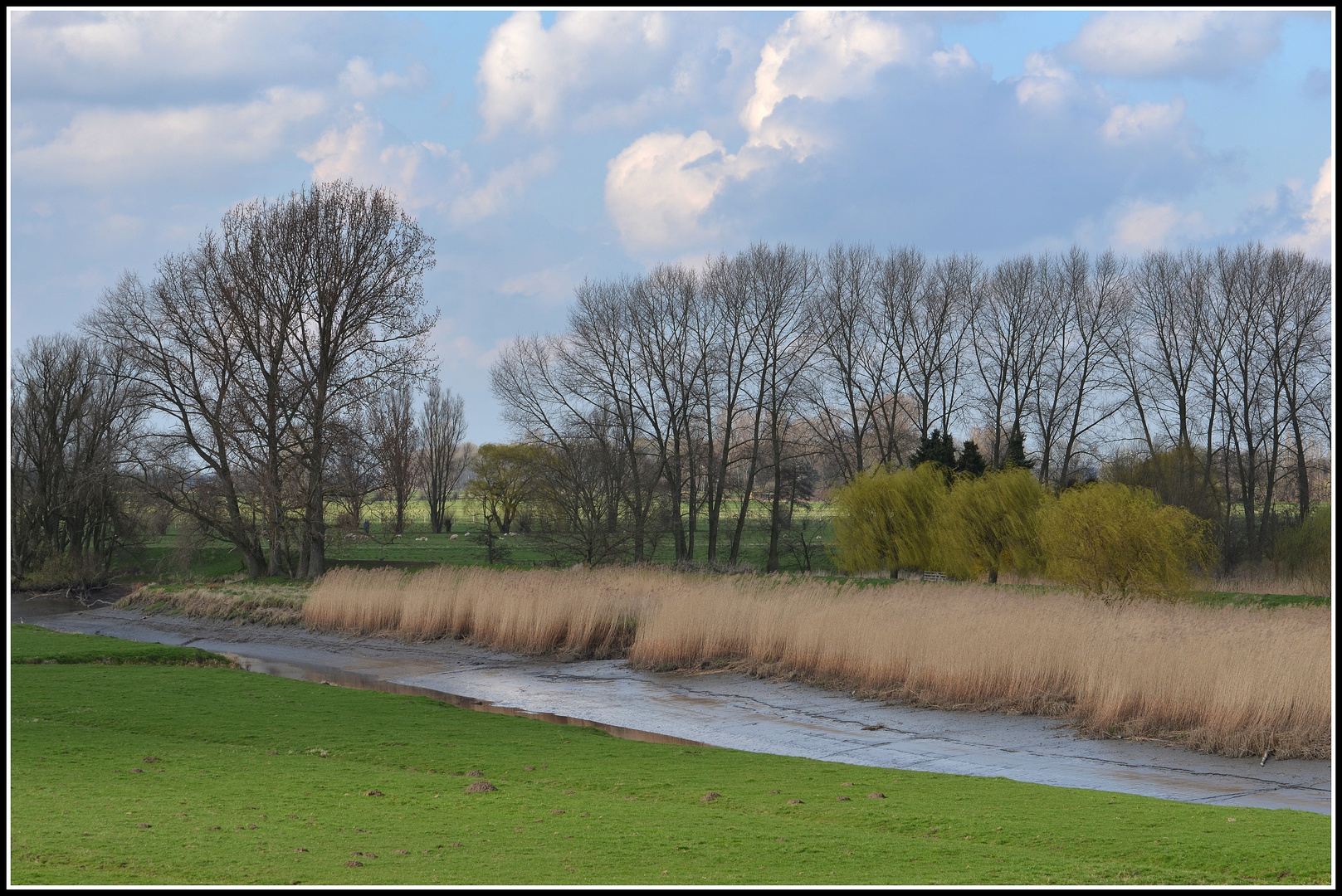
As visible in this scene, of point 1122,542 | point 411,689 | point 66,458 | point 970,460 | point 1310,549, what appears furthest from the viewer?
point 66,458

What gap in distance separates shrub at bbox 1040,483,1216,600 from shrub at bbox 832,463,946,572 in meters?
11.0

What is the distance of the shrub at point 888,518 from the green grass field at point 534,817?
25.2 meters

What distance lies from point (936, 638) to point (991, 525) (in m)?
16.8

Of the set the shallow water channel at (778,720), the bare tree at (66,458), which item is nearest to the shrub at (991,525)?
the shallow water channel at (778,720)

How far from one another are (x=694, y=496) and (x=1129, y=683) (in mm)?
34316

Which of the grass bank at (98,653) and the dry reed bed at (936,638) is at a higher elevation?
the dry reed bed at (936,638)

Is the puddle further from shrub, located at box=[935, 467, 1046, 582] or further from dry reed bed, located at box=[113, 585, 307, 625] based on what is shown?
shrub, located at box=[935, 467, 1046, 582]

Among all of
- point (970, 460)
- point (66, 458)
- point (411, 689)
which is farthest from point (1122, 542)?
point (66, 458)

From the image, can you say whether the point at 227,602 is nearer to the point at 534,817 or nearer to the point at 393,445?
the point at 393,445

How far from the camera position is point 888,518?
123 feet

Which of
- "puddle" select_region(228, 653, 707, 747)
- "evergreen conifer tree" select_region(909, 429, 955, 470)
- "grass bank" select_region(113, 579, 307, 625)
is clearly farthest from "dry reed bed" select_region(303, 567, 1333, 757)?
"evergreen conifer tree" select_region(909, 429, 955, 470)

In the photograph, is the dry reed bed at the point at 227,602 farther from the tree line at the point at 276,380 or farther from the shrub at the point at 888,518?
the shrub at the point at 888,518

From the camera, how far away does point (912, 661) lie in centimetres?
1825

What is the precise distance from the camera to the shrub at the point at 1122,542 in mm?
23703
